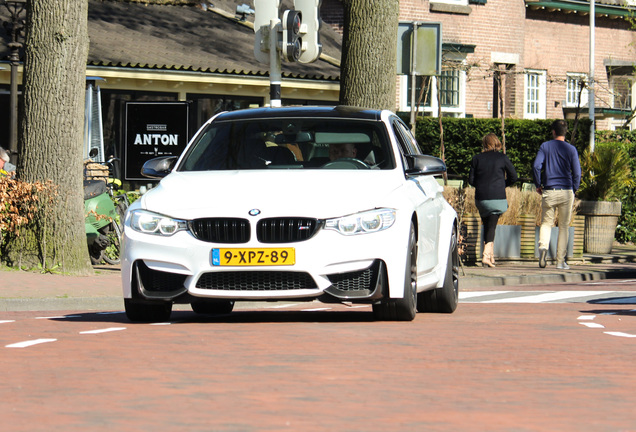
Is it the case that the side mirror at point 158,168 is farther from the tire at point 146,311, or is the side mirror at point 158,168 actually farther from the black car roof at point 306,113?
the tire at point 146,311

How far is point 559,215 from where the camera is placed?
64.5ft

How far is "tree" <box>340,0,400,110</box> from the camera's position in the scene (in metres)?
17.3

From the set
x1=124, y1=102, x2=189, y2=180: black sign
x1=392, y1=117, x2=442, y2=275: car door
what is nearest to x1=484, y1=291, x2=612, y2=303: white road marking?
x1=392, y1=117, x2=442, y2=275: car door

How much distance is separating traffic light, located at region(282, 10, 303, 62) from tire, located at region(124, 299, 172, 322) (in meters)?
5.24

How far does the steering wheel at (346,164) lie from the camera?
1025 centimetres

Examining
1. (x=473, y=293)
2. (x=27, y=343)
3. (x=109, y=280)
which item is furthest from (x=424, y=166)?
(x=109, y=280)

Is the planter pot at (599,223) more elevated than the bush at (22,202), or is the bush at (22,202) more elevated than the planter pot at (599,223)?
the bush at (22,202)

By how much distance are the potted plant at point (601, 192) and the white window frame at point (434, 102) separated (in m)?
10.3

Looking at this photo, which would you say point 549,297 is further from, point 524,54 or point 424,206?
point 524,54

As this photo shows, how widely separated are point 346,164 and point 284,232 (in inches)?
46.4

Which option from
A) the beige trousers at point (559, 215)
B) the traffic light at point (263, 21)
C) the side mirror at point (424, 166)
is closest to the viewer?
the side mirror at point (424, 166)

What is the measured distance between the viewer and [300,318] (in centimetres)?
1075

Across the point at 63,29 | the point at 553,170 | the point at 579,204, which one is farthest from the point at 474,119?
the point at 63,29

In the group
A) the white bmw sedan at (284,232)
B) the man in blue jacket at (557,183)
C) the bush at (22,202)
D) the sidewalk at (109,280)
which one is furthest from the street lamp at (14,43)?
the white bmw sedan at (284,232)
